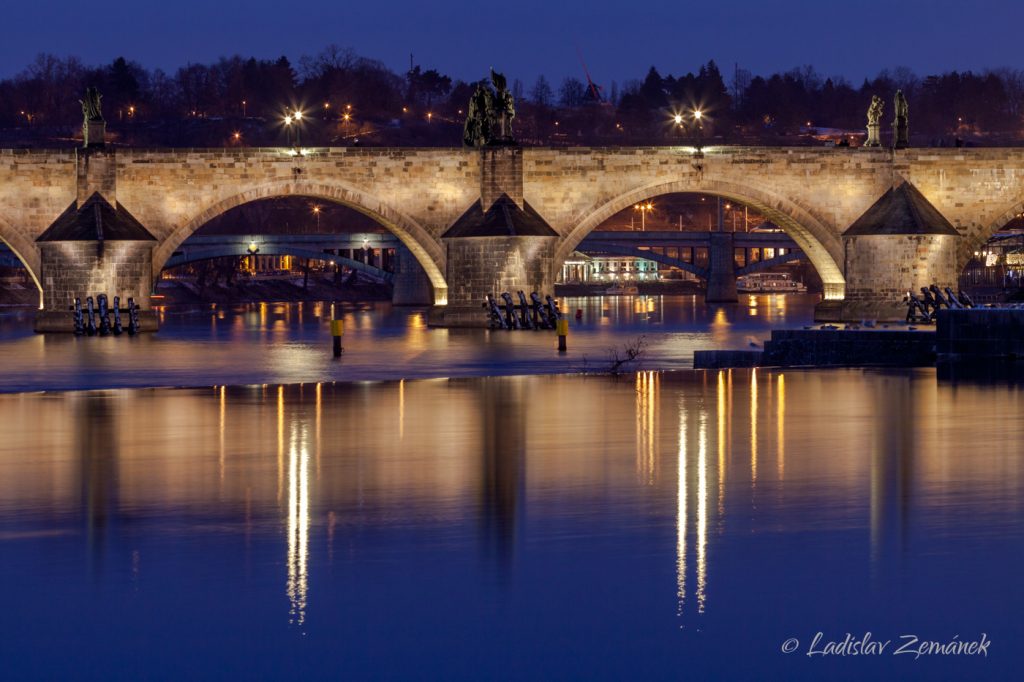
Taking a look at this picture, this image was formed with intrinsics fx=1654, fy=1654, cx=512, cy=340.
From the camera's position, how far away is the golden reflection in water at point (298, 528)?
10297mm

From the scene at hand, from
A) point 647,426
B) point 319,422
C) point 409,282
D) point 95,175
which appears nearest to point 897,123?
point 95,175

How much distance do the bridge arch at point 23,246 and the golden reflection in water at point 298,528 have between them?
34177 millimetres

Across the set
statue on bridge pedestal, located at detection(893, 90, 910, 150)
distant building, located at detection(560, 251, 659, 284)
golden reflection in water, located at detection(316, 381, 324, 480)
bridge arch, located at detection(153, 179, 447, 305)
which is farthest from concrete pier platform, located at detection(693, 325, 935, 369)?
distant building, located at detection(560, 251, 659, 284)

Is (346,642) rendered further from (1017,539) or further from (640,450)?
(640,450)

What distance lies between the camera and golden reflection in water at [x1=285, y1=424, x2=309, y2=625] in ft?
33.8

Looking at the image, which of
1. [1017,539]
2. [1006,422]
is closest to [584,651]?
[1017,539]

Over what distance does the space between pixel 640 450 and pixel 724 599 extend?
7396mm

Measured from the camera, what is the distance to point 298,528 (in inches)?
502

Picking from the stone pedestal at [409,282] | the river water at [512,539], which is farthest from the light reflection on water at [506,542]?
the stone pedestal at [409,282]

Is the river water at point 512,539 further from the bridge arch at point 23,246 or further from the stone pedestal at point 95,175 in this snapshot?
the bridge arch at point 23,246

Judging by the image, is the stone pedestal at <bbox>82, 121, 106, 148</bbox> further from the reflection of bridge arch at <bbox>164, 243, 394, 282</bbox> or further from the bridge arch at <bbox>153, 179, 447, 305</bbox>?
the reflection of bridge arch at <bbox>164, 243, 394, 282</bbox>

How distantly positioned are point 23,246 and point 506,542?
4169cm

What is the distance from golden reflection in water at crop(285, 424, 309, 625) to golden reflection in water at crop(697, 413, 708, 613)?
247 cm

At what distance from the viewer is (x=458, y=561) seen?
37.4ft
